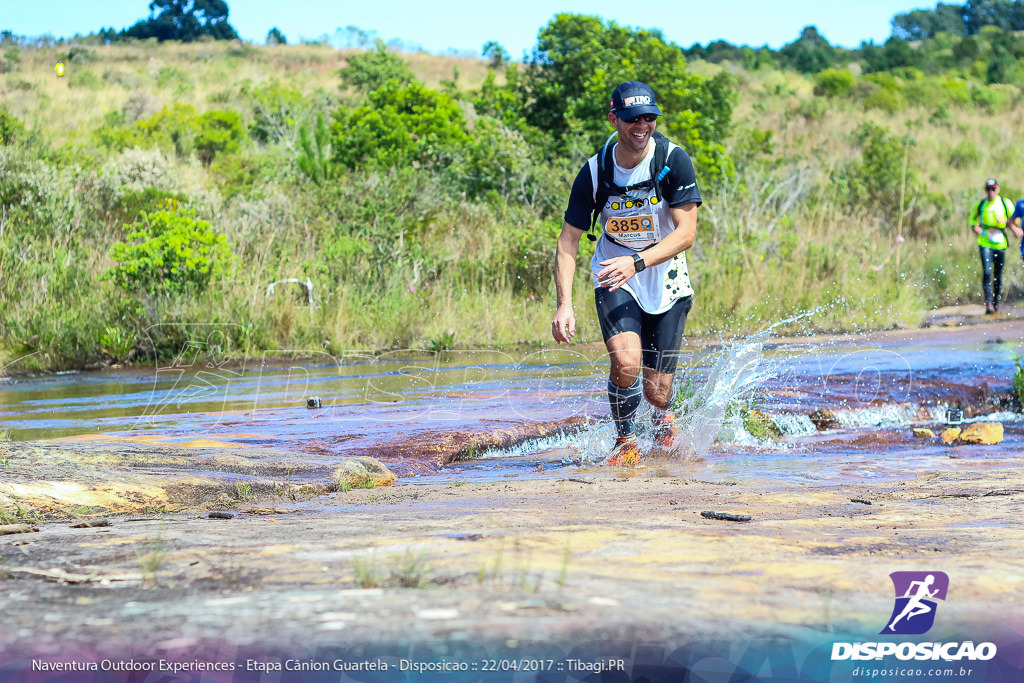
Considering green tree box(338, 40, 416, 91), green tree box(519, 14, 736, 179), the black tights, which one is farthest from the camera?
green tree box(338, 40, 416, 91)

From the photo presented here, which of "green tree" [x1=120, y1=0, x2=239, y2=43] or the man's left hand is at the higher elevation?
"green tree" [x1=120, y1=0, x2=239, y2=43]

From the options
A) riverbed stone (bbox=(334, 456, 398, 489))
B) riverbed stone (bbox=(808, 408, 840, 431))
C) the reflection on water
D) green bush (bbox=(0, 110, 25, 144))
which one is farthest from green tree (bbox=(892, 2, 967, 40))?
riverbed stone (bbox=(334, 456, 398, 489))

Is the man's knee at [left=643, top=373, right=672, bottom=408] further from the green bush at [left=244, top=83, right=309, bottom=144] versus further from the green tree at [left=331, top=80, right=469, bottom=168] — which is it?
the green bush at [left=244, top=83, right=309, bottom=144]

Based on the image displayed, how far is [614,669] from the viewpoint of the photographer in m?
1.99

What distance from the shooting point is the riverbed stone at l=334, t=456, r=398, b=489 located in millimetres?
5168

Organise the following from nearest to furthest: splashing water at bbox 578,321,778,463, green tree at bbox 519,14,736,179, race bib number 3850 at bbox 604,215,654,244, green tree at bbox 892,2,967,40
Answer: race bib number 3850 at bbox 604,215,654,244 < splashing water at bbox 578,321,778,463 < green tree at bbox 519,14,736,179 < green tree at bbox 892,2,967,40

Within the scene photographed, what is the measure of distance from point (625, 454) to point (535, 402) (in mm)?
2277

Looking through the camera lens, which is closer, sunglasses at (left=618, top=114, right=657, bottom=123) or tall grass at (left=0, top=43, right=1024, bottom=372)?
sunglasses at (left=618, top=114, right=657, bottom=123)

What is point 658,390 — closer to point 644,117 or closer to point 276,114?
point 644,117

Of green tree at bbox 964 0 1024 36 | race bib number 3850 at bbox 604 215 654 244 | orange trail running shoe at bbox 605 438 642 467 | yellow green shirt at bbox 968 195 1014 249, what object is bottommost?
orange trail running shoe at bbox 605 438 642 467

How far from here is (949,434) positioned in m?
7.12

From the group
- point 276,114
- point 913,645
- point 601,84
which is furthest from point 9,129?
point 913,645

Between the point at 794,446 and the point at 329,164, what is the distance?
14377 mm

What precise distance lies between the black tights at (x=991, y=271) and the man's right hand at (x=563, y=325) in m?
12.1
